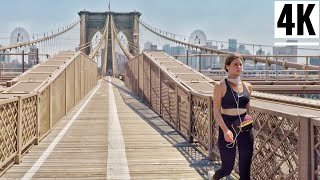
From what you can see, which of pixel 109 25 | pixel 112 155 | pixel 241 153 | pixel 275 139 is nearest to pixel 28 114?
pixel 112 155

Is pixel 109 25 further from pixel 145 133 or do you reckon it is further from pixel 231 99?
pixel 231 99

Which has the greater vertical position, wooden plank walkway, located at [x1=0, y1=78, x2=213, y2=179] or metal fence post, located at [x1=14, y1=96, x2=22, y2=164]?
metal fence post, located at [x1=14, y1=96, x2=22, y2=164]

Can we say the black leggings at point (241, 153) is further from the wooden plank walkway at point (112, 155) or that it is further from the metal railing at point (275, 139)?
the wooden plank walkway at point (112, 155)

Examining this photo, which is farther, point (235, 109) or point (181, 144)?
point (181, 144)

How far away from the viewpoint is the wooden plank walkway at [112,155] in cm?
591

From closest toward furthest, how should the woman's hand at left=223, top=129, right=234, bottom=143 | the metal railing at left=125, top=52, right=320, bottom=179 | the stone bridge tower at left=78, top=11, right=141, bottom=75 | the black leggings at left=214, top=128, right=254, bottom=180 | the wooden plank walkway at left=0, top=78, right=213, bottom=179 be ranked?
the metal railing at left=125, top=52, right=320, bottom=179 < the woman's hand at left=223, top=129, right=234, bottom=143 < the black leggings at left=214, top=128, right=254, bottom=180 < the wooden plank walkway at left=0, top=78, right=213, bottom=179 < the stone bridge tower at left=78, top=11, right=141, bottom=75

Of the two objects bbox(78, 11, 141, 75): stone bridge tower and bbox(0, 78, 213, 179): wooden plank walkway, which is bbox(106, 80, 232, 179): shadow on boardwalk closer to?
bbox(0, 78, 213, 179): wooden plank walkway

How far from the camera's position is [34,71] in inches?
421

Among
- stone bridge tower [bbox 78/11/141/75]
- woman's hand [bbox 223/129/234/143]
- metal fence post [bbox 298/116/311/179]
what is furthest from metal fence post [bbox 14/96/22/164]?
stone bridge tower [bbox 78/11/141/75]

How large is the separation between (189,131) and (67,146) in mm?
2335

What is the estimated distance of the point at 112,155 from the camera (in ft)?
23.4

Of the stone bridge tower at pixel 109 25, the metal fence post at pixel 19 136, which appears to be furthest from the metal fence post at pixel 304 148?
the stone bridge tower at pixel 109 25

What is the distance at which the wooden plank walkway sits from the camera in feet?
19.4

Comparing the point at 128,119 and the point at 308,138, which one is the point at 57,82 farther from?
the point at 308,138
